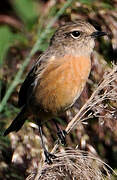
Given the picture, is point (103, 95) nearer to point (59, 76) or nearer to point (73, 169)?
point (73, 169)

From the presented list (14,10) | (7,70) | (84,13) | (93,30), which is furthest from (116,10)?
(14,10)

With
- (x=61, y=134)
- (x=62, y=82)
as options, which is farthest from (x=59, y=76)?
(x=61, y=134)

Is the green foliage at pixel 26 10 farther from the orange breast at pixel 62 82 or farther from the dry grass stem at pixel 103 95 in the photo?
the dry grass stem at pixel 103 95

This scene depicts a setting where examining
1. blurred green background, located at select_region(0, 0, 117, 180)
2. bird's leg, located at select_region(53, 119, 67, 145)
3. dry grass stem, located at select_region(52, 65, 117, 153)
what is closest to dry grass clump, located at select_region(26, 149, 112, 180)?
dry grass stem, located at select_region(52, 65, 117, 153)

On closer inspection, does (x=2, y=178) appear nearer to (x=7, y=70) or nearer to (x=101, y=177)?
(x=7, y=70)

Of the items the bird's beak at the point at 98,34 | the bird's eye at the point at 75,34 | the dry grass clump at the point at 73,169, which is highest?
the bird's eye at the point at 75,34

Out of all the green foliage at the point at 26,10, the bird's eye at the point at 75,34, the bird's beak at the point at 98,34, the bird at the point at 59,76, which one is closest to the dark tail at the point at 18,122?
the bird at the point at 59,76
